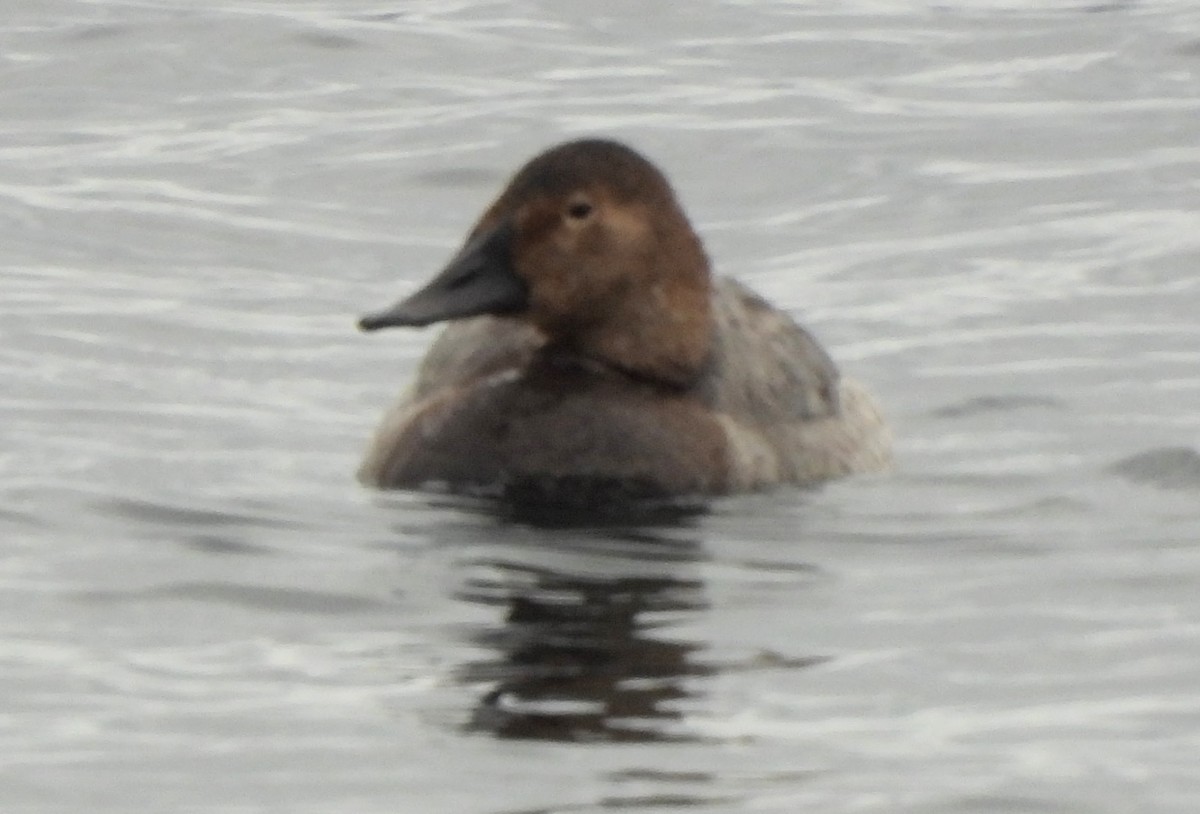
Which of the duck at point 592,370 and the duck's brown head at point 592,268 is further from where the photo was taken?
the duck's brown head at point 592,268

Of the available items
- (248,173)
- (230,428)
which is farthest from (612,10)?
(230,428)

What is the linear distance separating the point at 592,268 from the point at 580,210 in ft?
0.65

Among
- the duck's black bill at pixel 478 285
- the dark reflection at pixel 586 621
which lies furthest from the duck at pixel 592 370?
the dark reflection at pixel 586 621

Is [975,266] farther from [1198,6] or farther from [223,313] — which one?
[1198,6]

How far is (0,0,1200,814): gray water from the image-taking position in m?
8.56

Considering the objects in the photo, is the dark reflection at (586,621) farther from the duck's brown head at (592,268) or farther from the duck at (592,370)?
the duck's brown head at (592,268)

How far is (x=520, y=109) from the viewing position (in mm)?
20297

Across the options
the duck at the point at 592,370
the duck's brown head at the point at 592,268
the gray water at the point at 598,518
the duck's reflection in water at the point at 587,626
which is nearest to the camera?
the gray water at the point at 598,518

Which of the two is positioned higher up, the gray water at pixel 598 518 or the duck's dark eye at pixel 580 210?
the duck's dark eye at pixel 580 210

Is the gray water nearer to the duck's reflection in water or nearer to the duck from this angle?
the duck's reflection in water

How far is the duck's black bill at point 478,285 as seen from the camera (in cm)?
1163

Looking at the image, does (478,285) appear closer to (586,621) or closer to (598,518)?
(598,518)

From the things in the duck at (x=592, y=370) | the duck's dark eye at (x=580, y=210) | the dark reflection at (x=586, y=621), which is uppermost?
the duck's dark eye at (x=580, y=210)

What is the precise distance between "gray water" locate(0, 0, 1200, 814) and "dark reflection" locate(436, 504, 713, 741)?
2 centimetres
